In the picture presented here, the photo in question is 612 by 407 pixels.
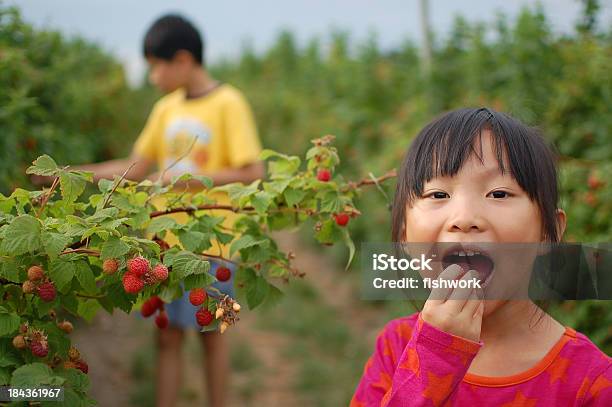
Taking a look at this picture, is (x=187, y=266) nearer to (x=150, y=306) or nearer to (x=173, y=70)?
(x=150, y=306)

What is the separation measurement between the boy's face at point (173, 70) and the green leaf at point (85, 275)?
1960mm

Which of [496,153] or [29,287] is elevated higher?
[496,153]

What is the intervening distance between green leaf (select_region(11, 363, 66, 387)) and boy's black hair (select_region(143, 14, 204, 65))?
2128 mm

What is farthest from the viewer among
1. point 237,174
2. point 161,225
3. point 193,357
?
point 193,357

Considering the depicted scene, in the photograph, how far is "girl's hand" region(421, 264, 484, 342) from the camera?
1.14m

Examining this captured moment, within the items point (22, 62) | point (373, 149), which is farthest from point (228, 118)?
point (373, 149)

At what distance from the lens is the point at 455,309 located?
115cm

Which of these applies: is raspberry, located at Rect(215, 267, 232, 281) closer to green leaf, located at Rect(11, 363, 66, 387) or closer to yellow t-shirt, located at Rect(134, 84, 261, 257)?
green leaf, located at Rect(11, 363, 66, 387)

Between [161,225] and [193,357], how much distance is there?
305 cm

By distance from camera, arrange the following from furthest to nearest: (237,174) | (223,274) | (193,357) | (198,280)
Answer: (193,357)
(237,174)
(223,274)
(198,280)

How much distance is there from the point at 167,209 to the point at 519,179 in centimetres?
71

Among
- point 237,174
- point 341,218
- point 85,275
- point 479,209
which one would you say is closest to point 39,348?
point 85,275

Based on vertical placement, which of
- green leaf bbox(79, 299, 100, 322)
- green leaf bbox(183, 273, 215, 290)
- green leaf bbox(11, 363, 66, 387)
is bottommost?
green leaf bbox(11, 363, 66, 387)

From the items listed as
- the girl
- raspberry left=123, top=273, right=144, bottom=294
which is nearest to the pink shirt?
the girl
